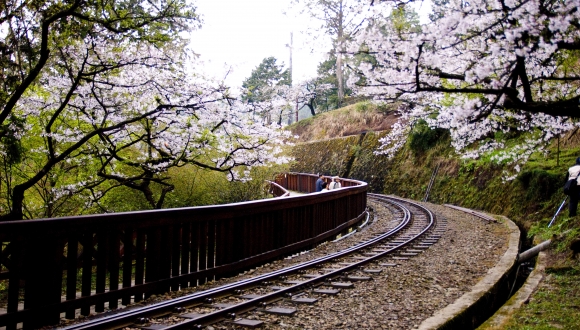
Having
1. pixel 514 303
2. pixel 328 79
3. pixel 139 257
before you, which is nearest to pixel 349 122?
pixel 328 79

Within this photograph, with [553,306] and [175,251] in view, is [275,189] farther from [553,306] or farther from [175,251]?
[553,306]

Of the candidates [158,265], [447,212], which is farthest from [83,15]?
[447,212]

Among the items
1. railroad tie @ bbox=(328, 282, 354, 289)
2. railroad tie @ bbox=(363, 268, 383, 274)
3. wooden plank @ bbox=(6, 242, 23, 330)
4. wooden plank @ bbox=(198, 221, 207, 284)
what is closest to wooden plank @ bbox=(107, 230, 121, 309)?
wooden plank @ bbox=(6, 242, 23, 330)

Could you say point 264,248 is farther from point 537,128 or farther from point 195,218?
point 537,128

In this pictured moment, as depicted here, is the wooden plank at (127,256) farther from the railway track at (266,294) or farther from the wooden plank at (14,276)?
the wooden plank at (14,276)

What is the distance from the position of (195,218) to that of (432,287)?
141 inches

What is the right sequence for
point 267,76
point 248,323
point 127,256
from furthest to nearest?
point 267,76, point 127,256, point 248,323

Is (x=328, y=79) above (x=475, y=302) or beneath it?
above

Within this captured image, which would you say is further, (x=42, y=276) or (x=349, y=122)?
(x=349, y=122)

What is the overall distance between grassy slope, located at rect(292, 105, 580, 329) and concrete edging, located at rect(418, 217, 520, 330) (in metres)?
0.54

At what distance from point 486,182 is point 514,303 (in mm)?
15175

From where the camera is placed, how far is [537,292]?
5832mm

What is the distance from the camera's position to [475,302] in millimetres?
5375

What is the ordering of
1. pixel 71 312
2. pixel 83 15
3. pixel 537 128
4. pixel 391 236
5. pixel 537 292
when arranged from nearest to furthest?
1. pixel 71 312
2. pixel 537 292
3. pixel 83 15
4. pixel 391 236
5. pixel 537 128
